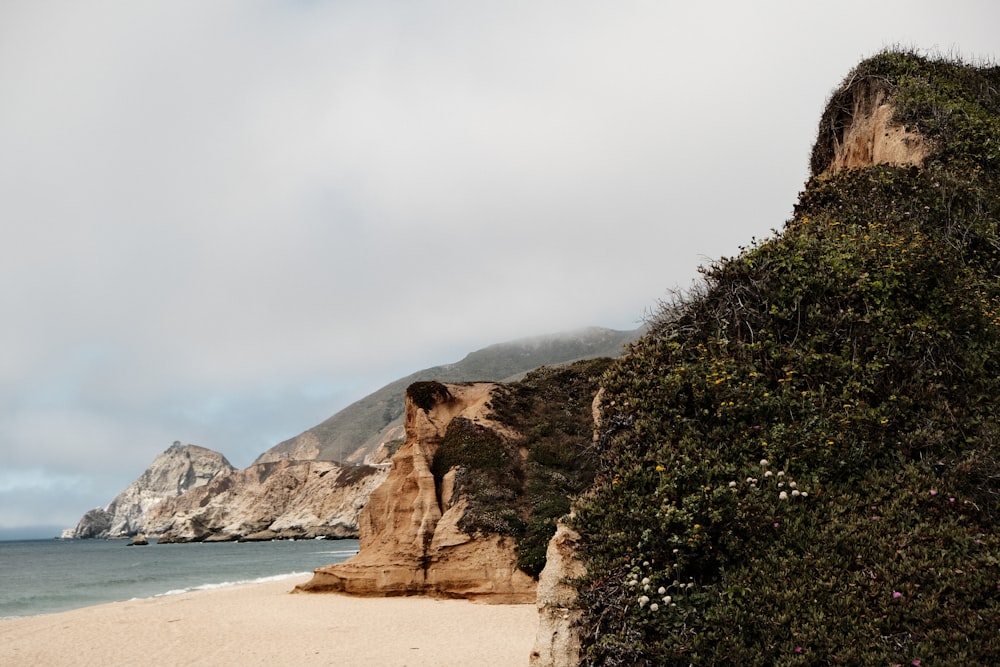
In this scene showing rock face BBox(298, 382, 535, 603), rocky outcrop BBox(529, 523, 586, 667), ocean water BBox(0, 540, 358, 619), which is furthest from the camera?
ocean water BBox(0, 540, 358, 619)

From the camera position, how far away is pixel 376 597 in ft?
65.4

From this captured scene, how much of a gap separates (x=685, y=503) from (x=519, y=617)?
10661mm

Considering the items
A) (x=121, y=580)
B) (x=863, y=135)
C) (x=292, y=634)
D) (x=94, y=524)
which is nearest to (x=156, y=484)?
(x=94, y=524)

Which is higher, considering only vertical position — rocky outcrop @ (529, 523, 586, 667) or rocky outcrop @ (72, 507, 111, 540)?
rocky outcrop @ (529, 523, 586, 667)

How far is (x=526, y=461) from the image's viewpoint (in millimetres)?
21969

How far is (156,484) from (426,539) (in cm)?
18777

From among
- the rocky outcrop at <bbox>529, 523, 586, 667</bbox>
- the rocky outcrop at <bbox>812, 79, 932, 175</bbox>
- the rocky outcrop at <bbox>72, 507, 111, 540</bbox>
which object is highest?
the rocky outcrop at <bbox>812, 79, 932, 175</bbox>

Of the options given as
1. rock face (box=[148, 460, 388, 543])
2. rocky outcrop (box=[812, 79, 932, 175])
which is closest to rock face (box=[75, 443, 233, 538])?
rock face (box=[148, 460, 388, 543])

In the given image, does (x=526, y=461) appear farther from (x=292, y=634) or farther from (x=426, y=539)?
(x=292, y=634)

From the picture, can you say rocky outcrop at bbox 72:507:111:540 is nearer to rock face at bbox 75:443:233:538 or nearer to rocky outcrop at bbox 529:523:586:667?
rock face at bbox 75:443:233:538

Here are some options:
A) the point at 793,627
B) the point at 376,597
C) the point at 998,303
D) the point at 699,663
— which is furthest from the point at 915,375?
the point at 376,597

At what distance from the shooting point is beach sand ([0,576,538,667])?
12.6 metres

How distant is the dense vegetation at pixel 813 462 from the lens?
5.33 m

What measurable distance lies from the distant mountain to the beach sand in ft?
423
